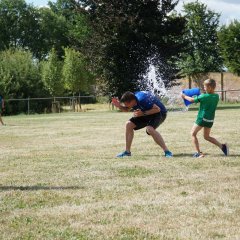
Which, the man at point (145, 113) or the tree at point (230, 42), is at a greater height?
the tree at point (230, 42)

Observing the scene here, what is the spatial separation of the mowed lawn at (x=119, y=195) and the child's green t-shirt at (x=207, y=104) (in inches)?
33.1

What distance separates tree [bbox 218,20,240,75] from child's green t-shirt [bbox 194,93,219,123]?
4389 centimetres

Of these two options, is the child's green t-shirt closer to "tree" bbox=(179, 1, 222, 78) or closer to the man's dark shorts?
the man's dark shorts

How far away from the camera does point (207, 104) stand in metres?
11.0

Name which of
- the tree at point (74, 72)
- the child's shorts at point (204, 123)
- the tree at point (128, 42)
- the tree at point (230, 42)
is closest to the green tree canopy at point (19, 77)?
the tree at point (74, 72)

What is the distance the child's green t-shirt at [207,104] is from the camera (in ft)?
35.8

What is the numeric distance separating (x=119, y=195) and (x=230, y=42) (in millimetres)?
50939

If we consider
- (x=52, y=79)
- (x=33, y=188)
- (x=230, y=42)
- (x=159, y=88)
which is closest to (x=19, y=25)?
(x=52, y=79)

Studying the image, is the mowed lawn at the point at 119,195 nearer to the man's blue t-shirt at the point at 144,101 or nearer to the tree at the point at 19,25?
the man's blue t-shirt at the point at 144,101

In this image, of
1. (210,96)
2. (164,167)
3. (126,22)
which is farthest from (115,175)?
(126,22)

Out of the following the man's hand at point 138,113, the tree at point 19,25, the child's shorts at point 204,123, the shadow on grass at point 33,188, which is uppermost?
the tree at point 19,25

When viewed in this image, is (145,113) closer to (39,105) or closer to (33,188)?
(33,188)

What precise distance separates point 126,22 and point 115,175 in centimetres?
3037

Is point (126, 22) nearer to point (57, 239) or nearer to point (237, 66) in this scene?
point (237, 66)
